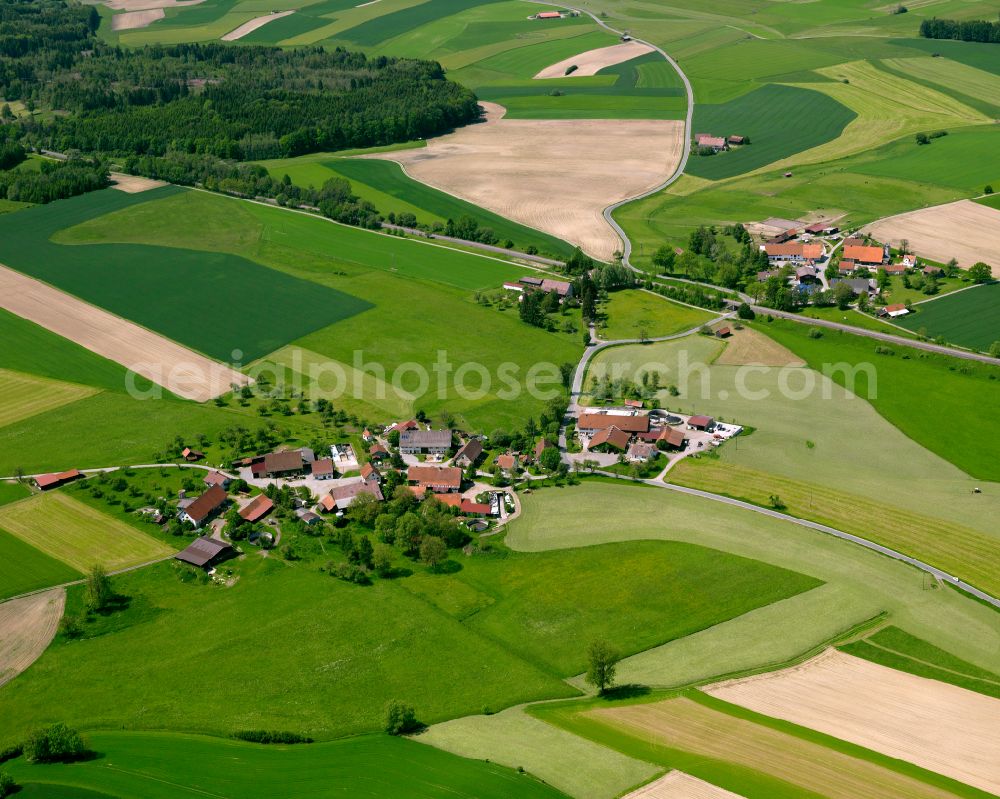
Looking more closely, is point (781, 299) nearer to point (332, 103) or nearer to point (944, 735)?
point (944, 735)

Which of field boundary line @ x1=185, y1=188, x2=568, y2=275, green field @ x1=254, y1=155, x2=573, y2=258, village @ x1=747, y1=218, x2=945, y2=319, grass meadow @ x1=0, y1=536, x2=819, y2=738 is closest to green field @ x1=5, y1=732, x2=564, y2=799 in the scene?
grass meadow @ x1=0, y1=536, x2=819, y2=738

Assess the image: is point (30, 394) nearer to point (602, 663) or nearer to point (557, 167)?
point (602, 663)

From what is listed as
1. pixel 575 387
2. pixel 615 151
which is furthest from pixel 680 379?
pixel 615 151

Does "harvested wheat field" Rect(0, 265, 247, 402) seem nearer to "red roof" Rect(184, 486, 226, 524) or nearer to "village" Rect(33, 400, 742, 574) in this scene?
"village" Rect(33, 400, 742, 574)

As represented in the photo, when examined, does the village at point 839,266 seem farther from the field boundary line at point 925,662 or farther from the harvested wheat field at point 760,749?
the harvested wheat field at point 760,749

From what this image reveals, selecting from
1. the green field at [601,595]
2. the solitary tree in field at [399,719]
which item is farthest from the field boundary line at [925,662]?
the solitary tree in field at [399,719]

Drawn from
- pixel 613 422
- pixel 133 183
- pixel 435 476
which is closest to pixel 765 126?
pixel 613 422
